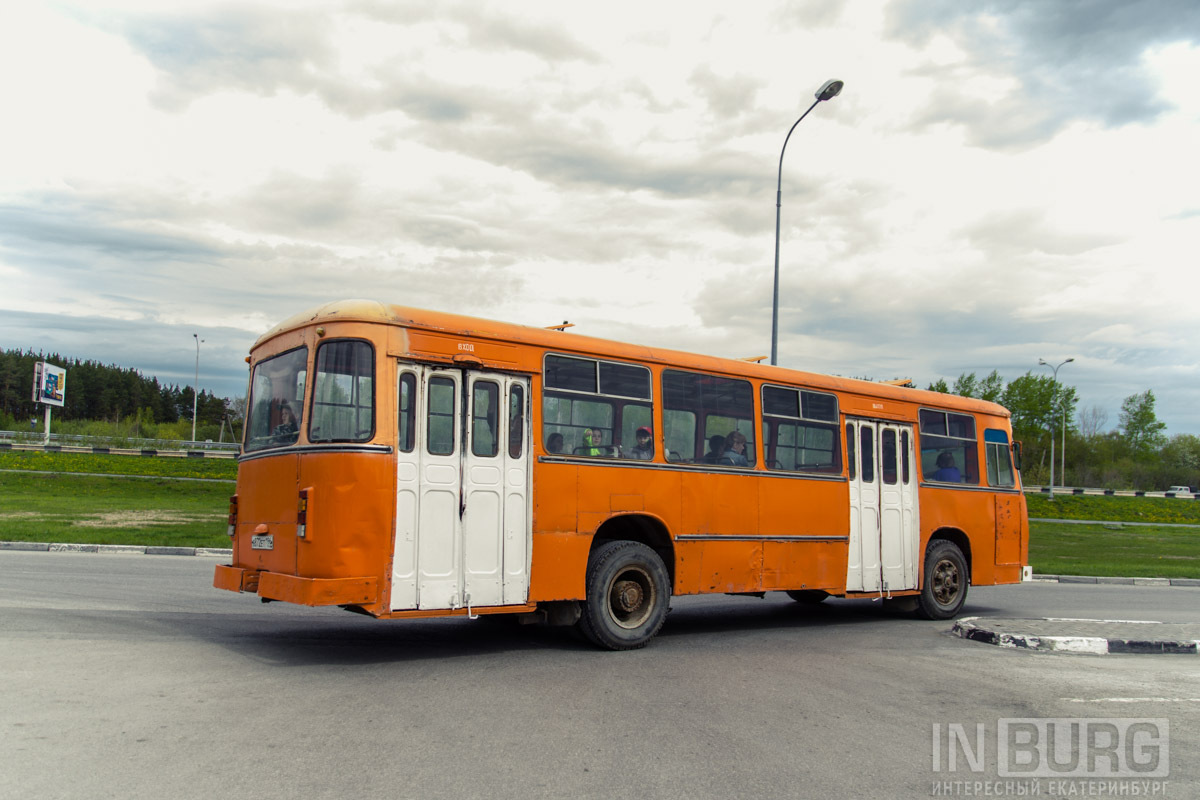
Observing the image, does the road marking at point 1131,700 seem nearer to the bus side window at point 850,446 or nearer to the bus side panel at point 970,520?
the bus side window at point 850,446

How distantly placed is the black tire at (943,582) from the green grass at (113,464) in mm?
35164

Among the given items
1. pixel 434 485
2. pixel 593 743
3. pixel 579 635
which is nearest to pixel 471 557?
pixel 434 485

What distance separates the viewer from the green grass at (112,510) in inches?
747

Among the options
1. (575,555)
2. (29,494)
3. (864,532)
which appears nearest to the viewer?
(575,555)

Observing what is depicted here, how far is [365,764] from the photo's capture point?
5.04 metres

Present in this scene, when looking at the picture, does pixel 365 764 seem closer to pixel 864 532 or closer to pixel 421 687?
pixel 421 687

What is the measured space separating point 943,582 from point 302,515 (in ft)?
29.6

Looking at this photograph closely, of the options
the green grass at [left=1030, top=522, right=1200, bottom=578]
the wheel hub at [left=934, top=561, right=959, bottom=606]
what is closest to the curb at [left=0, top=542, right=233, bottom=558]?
the wheel hub at [left=934, top=561, right=959, bottom=606]

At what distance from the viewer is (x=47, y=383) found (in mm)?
62156

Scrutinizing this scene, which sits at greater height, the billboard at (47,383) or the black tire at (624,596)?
the billboard at (47,383)

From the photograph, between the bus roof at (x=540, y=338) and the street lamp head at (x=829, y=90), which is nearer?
the bus roof at (x=540, y=338)

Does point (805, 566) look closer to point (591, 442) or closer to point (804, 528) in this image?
point (804, 528)

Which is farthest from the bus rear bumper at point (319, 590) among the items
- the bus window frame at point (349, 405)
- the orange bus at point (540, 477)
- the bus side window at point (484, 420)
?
the bus side window at point (484, 420)

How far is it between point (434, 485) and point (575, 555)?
1.63 meters
